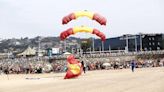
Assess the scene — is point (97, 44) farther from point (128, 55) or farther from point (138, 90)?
point (138, 90)

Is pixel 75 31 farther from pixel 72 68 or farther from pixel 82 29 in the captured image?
pixel 72 68

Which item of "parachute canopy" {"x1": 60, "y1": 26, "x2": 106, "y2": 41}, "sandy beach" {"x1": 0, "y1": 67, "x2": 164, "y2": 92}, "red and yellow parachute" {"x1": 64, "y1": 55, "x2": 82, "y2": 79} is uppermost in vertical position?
"parachute canopy" {"x1": 60, "y1": 26, "x2": 106, "y2": 41}

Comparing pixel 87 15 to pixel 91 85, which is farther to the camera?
pixel 87 15

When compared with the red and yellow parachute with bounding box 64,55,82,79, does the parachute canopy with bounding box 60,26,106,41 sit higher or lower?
higher

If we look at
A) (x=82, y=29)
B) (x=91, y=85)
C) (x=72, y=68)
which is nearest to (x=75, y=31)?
(x=82, y=29)

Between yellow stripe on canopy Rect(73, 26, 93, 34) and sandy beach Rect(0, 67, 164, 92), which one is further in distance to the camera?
yellow stripe on canopy Rect(73, 26, 93, 34)

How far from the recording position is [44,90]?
882 inches

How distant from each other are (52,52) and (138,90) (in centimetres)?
11315

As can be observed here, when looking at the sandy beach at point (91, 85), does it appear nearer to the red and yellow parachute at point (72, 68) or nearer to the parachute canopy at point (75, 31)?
the red and yellow parachute at point (72, 68)

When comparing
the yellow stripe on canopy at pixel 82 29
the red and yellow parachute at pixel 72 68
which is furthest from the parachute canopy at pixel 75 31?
the red and yellow parachute at pixel 72 68

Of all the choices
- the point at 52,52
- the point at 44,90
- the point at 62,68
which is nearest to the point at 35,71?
the point at 62,68

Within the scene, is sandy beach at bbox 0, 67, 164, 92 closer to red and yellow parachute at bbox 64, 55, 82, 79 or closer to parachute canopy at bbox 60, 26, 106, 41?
red and yellow parachute at bbox 64, 55, 82, 79

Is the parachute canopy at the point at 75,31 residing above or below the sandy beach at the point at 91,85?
above

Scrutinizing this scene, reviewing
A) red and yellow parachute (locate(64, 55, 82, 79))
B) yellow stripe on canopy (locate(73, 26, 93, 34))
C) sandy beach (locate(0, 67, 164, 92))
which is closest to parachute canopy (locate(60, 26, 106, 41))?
yellow stripe on canopy (locate(73, 26, 93, 34))
